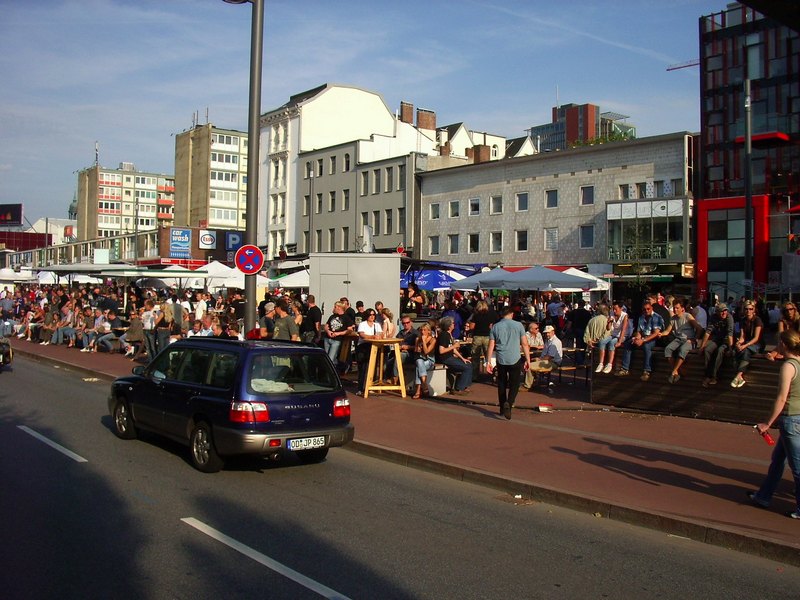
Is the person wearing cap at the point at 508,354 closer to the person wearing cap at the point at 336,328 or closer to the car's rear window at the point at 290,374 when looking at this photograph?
the car's rear window at the point at 290,374

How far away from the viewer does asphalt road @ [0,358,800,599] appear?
5.33 m

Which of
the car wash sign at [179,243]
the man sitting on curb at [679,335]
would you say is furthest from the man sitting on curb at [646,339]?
the car wash sign at [179,243]

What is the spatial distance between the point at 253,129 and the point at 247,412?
792cm

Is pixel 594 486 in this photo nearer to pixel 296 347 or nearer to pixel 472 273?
pixel 296 347

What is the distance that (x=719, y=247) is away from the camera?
151 ft

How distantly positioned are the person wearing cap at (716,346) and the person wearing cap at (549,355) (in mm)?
3304

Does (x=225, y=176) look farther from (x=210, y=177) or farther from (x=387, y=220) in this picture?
(x=387, y=220)

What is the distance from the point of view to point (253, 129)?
1486 centimetres

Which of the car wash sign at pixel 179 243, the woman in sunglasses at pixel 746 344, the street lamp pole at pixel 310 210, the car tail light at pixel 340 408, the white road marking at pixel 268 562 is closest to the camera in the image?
the white road marking at pixel 268 562

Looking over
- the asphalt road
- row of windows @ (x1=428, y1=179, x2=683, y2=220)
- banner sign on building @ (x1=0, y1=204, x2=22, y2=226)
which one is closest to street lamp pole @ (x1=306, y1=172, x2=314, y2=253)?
row of windows @ (x1=428, y1=179, x2=683, y2=220)

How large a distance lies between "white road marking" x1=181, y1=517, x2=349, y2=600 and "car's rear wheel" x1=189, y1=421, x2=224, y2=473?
1.92m

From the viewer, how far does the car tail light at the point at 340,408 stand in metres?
9.21

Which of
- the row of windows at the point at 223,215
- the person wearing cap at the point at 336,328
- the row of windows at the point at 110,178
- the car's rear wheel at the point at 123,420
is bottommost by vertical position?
the car's rear wheel at the point at 123,420

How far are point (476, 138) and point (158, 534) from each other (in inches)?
2861
